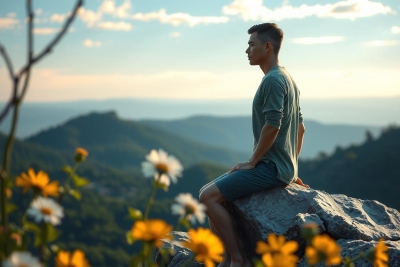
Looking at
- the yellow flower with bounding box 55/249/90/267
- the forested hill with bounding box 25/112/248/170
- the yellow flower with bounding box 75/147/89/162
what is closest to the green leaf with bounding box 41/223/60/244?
the yellow flower with bounding box 55/249/90/267

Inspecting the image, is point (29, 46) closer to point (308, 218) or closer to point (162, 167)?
point (162, 167)

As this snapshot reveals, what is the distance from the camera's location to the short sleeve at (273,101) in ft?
18.1

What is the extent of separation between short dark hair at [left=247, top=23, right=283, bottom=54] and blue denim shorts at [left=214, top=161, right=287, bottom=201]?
1.33m

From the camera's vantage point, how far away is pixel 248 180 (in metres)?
5.74

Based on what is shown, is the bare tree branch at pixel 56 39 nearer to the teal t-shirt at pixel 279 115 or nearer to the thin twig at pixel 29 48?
the thin twig at pixel 29 48

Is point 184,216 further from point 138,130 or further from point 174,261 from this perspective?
point 138,130

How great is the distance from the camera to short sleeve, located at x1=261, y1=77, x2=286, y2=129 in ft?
18.1

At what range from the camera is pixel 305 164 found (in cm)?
7925

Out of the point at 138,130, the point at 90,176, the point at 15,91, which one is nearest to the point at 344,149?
the point at 90,176

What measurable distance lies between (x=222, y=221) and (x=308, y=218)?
900 millimetres

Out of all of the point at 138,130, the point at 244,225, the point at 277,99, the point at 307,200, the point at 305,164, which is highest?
the point at 277,99

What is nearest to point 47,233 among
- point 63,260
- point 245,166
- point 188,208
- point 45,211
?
point 45,211

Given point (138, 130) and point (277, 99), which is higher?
point (277, 99)

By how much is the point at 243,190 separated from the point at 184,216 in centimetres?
339
